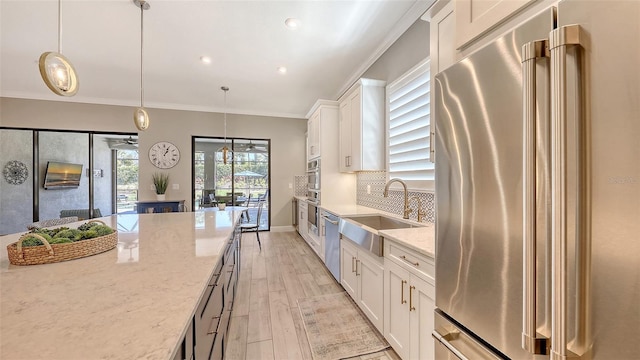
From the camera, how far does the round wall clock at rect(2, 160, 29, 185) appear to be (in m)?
4.55

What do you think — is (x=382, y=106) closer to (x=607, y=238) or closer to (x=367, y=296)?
(x=367, y=296)

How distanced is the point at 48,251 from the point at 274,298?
1.91 m

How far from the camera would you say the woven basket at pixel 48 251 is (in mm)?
1094

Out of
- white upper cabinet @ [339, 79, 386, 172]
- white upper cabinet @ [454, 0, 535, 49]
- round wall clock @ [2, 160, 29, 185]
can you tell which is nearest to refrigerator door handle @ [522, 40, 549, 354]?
white upper cabinet @ [454, 0, 535, 49]

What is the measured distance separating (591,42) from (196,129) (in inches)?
233

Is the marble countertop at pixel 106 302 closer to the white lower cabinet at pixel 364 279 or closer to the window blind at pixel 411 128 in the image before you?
the white lower cabinet at pixel 364 279

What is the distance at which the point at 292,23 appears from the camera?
2.51 meters

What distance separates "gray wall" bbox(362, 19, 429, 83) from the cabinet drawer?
1.81 m

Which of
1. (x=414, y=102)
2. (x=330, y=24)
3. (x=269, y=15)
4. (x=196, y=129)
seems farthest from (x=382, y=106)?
(x=196, y=129)

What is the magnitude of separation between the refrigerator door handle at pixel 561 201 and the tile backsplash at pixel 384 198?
5.34 feet

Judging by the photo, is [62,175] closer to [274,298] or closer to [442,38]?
[274,298]

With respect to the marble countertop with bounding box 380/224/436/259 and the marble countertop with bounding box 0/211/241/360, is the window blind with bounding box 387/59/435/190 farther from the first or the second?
the marble countertop with bounding box 0/211/241/360

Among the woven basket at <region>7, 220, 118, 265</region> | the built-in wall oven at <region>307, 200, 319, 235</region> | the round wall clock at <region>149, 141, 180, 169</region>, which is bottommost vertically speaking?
the built-in wall oven at <region>307, 200, 319, 235</region>

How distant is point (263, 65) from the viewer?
344 cm
